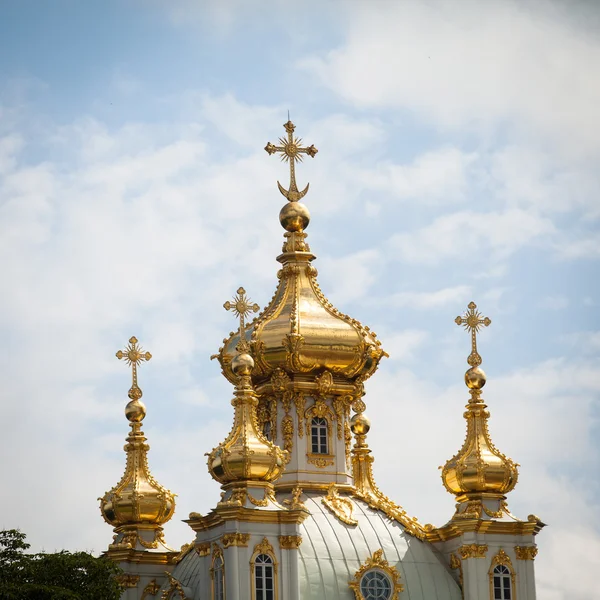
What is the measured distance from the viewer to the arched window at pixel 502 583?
226ft

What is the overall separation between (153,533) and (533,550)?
10.9 metres

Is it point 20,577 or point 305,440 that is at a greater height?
point 305,440

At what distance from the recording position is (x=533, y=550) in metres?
69.2

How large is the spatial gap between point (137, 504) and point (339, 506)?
6.19 m

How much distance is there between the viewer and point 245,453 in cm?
6631

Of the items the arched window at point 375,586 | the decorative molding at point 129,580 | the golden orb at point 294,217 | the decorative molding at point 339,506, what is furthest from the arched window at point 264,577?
the golden orb at point 294,217

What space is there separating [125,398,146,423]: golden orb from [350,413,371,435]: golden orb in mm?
6064

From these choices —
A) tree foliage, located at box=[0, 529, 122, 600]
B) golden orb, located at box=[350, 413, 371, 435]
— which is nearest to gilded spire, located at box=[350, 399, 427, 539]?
golden orb, located at box=[350, 413, 371, 435]

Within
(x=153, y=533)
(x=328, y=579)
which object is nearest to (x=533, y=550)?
(x=328, y=579)

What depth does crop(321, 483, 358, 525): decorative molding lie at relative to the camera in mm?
68938

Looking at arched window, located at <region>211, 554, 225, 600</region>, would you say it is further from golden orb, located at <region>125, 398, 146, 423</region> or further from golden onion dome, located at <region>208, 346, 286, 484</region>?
golden orb, located at <region>125, 398, 146, 423</region>

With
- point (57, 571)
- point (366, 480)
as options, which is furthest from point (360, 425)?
point (57, 571)

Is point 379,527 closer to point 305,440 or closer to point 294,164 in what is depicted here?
point 305,440

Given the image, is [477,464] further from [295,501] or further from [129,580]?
[129,580]
